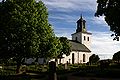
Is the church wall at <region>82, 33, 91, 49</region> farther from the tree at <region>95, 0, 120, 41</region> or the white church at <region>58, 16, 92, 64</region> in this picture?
the tree at <region>95, 0, 120, 41</region>

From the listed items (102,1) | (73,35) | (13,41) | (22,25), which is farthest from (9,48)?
(73,35)

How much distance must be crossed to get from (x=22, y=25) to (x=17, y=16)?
5.27 ft

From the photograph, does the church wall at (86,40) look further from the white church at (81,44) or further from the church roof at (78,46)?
the church roof at (78,46)

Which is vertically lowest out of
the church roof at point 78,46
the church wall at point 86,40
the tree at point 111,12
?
the tree at point 111,12

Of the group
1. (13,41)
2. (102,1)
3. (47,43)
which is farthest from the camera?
(47,43)

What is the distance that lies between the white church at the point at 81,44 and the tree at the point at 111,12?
59.7m

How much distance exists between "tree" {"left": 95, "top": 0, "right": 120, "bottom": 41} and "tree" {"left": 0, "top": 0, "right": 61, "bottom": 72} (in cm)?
1399

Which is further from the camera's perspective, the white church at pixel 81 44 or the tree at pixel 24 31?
the white church at pixel 81 44

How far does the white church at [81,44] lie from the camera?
297 ft

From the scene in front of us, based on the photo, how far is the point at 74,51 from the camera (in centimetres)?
8975

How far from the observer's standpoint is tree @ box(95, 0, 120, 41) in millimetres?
27125

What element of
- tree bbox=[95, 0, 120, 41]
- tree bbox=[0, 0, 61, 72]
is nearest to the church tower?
tree bbox=[0, 0, 61, 72]

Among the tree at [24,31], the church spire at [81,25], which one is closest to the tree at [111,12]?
the tree at [24,31]

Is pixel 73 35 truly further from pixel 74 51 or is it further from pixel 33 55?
pixel 33 55
